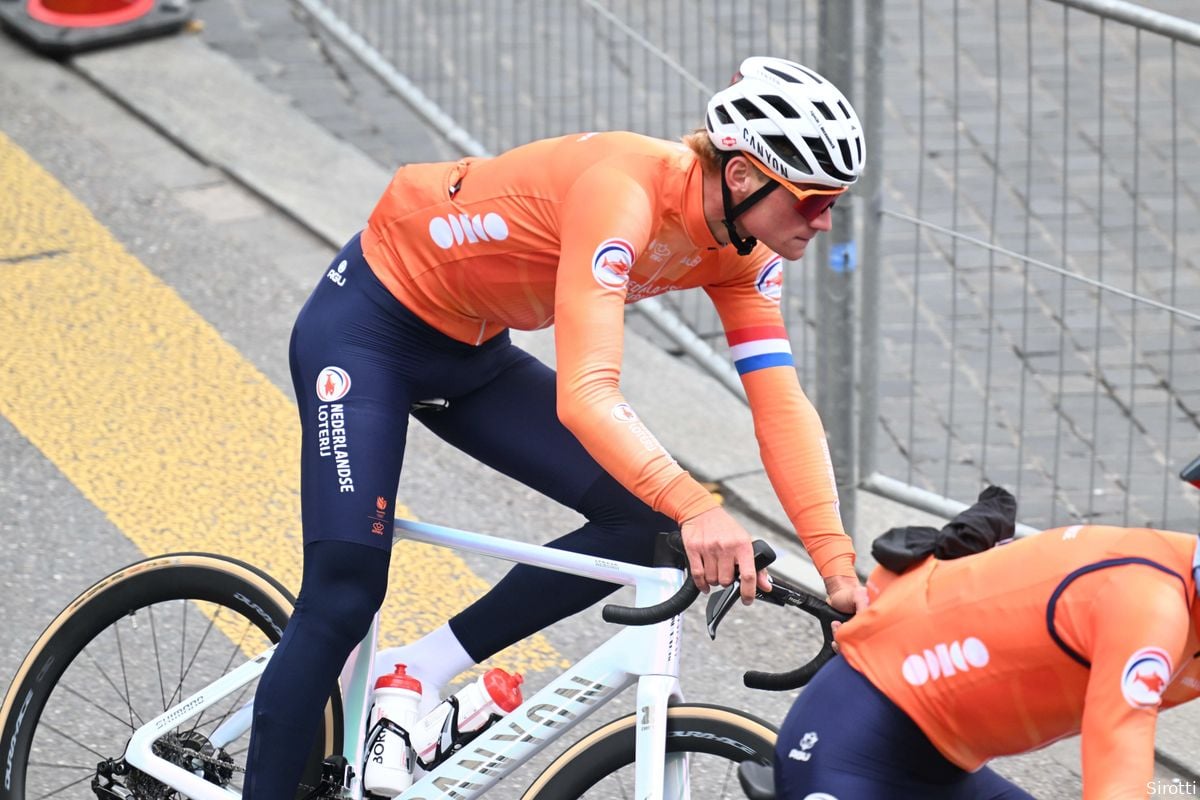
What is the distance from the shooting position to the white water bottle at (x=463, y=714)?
12.2 ft

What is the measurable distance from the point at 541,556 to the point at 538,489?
0.43m

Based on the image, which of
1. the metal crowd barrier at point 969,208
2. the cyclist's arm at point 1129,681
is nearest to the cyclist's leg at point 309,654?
the cyclist's arm at point 1129,681

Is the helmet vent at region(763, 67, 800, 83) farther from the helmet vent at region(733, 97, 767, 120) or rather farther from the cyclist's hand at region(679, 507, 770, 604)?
the cyclist's hand at region(679, 507, 770, 604)

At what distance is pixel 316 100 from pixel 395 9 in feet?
2.09

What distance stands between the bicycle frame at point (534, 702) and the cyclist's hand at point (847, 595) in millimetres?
310

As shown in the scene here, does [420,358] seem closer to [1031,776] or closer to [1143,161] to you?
[1031,776]

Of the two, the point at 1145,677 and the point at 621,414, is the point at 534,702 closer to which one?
the point at 621,414

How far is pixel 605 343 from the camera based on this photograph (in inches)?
131

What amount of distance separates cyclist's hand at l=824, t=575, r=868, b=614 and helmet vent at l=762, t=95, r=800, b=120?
94 cm

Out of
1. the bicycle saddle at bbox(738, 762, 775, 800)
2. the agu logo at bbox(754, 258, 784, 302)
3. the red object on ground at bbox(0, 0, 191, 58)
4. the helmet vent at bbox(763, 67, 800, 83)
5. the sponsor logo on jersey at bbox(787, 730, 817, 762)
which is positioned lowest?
the bicycle saddle at bbox(738, 762, 775, 800)

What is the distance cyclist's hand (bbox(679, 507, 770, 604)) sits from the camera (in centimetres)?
309

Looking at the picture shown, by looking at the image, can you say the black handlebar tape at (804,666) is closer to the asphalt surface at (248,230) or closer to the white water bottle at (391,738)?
the white water bottle at (391,738)

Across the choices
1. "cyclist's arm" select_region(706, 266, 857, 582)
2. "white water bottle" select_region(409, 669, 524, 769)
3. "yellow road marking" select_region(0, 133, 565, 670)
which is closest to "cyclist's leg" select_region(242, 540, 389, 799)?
"white water bottle" select_region(409, 669, 524, 769)

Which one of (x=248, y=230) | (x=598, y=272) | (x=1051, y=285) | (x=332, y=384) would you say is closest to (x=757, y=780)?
(x=598, y=272)
